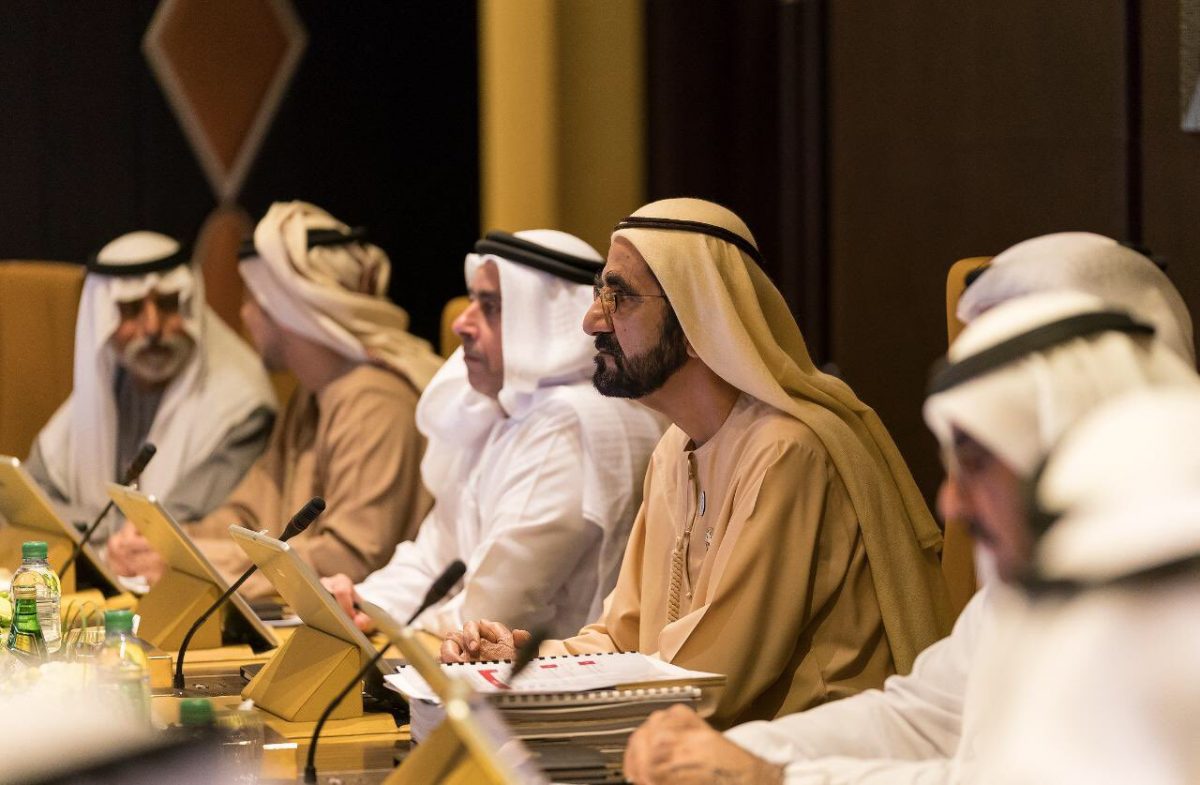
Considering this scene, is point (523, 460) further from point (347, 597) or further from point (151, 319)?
point (151, 319)

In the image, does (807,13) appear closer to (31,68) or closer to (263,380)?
(263,380)

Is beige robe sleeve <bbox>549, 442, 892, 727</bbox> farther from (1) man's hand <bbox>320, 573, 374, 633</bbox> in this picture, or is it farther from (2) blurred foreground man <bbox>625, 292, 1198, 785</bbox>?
(1) man's hand <bbox>320, 573, 374, 633</bbox>

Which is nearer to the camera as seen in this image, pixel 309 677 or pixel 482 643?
pixel 309 677

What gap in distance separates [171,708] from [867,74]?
8.88ft

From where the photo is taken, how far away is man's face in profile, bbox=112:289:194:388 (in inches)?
218

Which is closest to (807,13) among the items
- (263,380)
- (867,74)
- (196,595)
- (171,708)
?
(867,74)

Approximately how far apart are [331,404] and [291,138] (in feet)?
8.11

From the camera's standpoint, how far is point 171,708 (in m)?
2.81

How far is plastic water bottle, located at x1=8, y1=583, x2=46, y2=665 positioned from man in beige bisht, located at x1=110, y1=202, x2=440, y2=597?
4.80 ft

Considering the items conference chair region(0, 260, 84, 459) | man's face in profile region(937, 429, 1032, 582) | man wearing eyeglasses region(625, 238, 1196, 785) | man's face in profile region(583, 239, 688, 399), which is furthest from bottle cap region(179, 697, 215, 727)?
conference chair region(0, 260, 84, 459)

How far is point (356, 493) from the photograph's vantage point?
4664mm

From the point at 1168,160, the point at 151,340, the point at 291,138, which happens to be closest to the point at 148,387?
the point at 151,340

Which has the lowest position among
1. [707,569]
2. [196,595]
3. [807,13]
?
[196,595]

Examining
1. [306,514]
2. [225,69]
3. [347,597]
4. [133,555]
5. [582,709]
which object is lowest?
[133,555]
